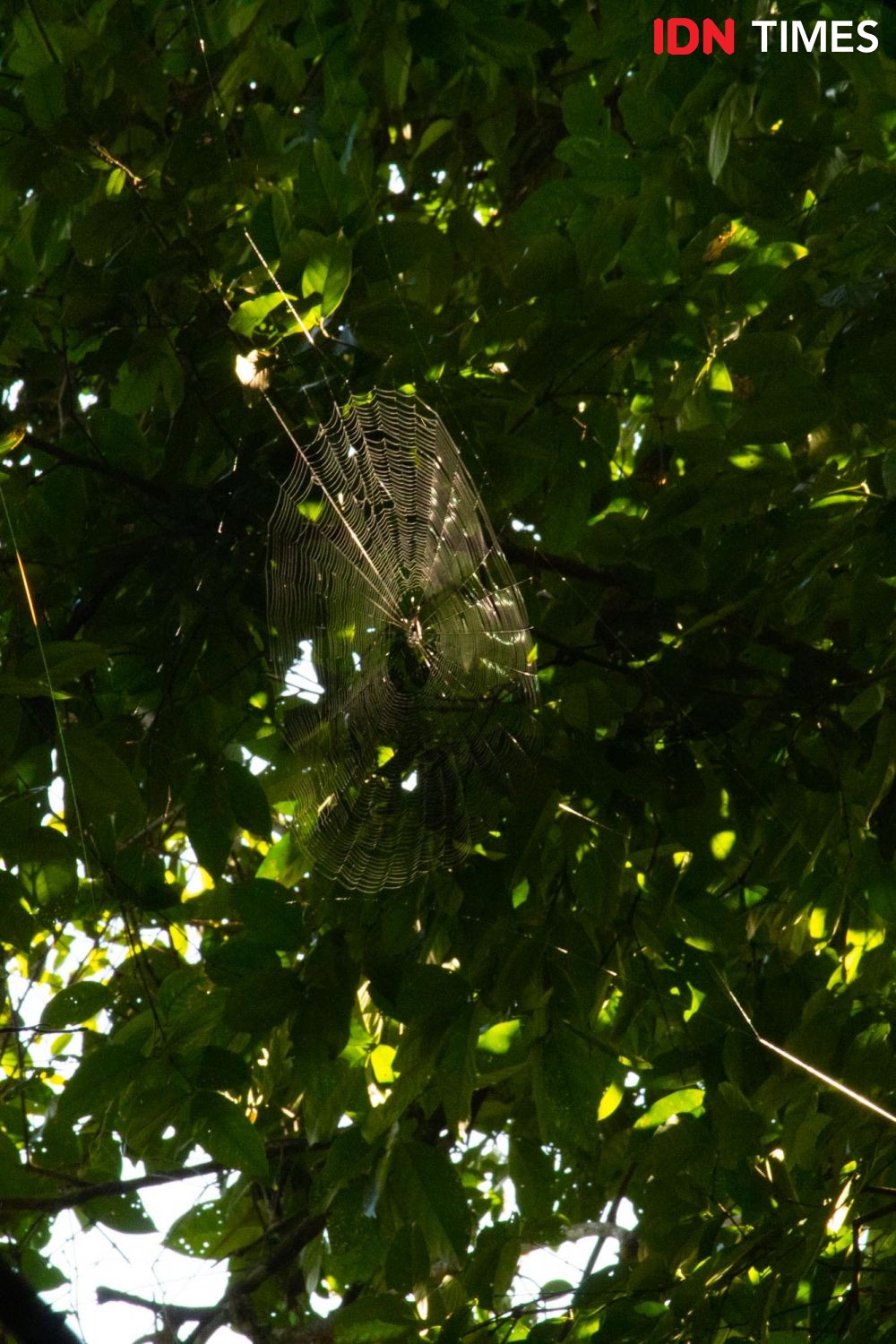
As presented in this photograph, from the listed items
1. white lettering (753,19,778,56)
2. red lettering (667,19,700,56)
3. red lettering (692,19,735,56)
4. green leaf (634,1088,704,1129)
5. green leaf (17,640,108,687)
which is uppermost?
red lettering (667,19,700,56)

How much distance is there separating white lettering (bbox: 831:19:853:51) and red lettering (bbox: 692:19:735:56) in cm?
14

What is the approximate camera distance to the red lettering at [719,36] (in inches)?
68.9

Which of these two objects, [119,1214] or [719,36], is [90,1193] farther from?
[719,36]

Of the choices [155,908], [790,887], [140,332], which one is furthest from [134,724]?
[790,887]

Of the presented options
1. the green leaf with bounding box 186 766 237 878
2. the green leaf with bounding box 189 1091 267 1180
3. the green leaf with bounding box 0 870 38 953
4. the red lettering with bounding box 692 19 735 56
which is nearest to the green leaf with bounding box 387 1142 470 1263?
the green leaf with bounding box 189 1091 267 1180

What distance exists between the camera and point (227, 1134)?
1.73m

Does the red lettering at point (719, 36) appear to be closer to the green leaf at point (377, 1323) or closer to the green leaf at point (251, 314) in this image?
the green leaf at point (251, 314)

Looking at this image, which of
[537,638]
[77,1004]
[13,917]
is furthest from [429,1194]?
[537,638]

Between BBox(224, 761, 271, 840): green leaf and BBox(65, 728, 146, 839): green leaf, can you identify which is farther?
BBox(224, 761, 271, 840): green leaf

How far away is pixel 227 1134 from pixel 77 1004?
0.88 feet

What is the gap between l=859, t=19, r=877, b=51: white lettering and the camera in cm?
169

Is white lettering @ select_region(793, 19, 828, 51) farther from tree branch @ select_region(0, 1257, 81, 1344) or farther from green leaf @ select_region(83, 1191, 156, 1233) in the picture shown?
green leaf @ select_region(83, 1191, 156, 1233)

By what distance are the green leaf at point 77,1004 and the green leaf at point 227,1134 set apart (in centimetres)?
19

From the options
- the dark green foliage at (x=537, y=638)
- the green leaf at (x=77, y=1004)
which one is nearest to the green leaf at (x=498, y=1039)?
the dark green foliage at (x=537, y=638)
